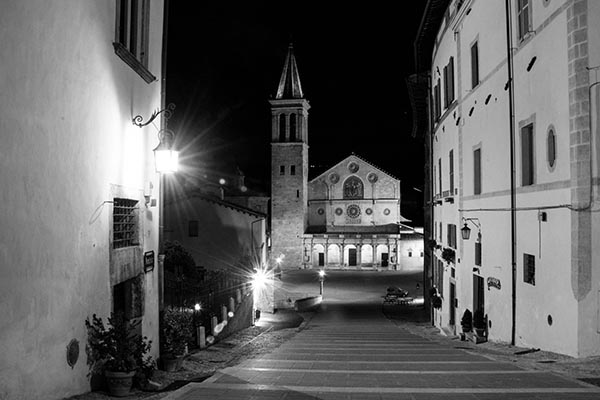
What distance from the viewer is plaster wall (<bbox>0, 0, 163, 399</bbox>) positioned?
5066mm

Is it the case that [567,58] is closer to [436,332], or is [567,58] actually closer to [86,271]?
[86,271]

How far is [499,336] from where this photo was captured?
43.1 feet

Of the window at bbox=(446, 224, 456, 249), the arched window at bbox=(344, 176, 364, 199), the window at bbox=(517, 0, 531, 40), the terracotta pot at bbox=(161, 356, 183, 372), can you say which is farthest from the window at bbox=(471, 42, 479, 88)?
the arched window at bbox=(344, 176, 364, 199)

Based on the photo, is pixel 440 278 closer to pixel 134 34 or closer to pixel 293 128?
pixel 134 34

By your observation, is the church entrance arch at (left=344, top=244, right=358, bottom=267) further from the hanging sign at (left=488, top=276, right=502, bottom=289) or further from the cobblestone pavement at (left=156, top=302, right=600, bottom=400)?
the cobblestone pavement at (left=156, top=302, right=600, bottom=400)

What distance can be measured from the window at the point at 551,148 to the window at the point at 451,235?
8462 millimetres

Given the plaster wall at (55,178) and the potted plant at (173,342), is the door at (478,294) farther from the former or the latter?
the plaster wall at (55,178)

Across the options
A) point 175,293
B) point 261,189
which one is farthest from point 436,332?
point 261,189

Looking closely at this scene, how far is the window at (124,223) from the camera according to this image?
827 cm

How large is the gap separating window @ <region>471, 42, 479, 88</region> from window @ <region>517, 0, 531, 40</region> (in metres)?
3.79

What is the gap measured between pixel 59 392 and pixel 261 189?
59.4 meters

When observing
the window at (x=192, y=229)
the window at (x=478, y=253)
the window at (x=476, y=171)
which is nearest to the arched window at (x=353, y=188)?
the window at (x=192, y=229)

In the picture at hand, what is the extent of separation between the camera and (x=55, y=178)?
593 centimetres

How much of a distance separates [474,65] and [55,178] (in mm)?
13120
